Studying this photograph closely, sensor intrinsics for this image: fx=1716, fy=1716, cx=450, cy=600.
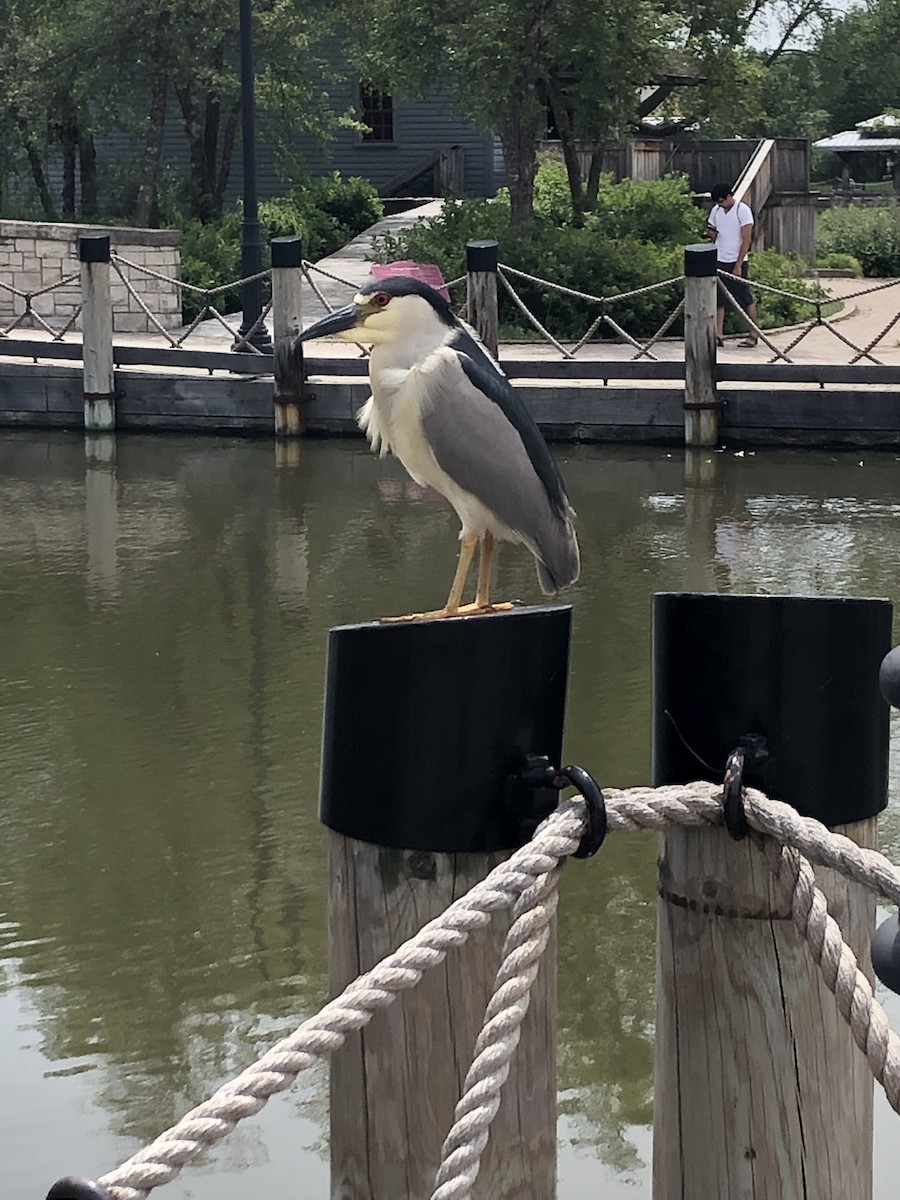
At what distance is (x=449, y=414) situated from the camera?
4910mm

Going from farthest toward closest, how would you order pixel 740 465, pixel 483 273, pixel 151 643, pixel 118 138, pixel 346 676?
pixel 118 138
pixel 483 273
pixel 740 465
pixel 151 643
pixel 346 676

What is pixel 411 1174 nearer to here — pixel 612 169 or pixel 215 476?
pixel 215 476

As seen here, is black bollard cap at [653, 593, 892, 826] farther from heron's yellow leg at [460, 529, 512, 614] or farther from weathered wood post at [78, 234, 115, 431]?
weathered wood post at [78, 234, 115, 431]

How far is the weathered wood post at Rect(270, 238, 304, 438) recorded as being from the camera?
50.3 feet

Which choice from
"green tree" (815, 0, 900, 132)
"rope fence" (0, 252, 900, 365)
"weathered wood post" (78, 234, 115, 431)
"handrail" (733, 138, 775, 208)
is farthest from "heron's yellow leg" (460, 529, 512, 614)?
"green tree" (815, 0, 900, 132)

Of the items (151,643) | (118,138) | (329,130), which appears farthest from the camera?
(118,138)

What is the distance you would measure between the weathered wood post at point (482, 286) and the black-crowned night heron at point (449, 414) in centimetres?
1034

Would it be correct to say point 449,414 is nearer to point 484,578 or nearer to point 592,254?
point 484,578

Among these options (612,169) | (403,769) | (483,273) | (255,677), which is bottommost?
(255,677)

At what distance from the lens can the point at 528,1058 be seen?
2541 mm

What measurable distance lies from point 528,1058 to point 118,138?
30849mm

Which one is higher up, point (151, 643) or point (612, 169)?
point (612, 169)

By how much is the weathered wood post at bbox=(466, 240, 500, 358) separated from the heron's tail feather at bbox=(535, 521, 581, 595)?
1006 cm

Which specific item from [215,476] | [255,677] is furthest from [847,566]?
[215,476]
